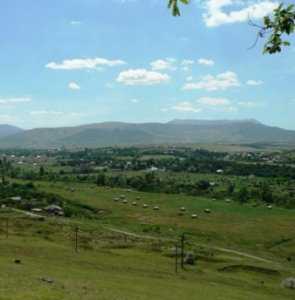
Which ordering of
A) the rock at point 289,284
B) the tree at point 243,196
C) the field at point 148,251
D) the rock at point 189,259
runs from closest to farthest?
the field at point 148,251
the rock at point 289,284
the rock at point 189,259
the tree at point 243,196

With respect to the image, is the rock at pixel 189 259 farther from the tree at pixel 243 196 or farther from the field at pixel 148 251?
the tree at pixel 243 196

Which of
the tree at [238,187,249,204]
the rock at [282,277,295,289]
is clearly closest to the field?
the rock at [282,277,295,289]

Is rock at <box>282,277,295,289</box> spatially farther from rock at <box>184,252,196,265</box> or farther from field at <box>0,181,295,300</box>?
rock at <box>184,252,196,265</box>

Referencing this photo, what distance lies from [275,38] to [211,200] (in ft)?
502

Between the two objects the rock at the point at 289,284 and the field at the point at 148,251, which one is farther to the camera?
the rock at the point at 289,284

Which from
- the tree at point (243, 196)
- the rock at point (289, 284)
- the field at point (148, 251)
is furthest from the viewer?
the tree at point (243, 196)

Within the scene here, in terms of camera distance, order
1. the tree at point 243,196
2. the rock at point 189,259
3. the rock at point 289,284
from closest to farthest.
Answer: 1. the rock at point 289,284
2. the rock at point 189,259
3. the tree at point 243,196

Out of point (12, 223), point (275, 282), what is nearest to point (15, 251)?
point (275, 282)

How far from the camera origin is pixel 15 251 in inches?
2340

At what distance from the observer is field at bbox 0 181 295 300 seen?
41.7m

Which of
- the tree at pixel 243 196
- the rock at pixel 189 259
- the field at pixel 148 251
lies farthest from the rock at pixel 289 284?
the tree at pixel 243 196

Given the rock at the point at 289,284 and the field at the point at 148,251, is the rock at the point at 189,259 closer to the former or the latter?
the field at the point at 148,251

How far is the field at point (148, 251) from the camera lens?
41.7m

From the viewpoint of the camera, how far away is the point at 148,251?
80812mm
